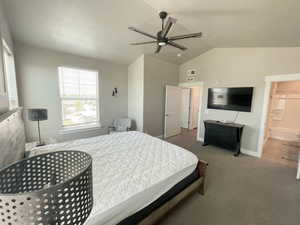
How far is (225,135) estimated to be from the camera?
3814 mm

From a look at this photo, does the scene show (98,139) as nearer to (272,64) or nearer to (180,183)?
(180,183)

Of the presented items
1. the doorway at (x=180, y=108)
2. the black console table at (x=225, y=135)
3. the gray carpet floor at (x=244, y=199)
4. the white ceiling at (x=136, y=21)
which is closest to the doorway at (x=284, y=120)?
the black console table at (x=225, y=135)

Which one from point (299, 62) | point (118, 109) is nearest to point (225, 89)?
point (299, 62)

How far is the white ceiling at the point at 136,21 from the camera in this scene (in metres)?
2.10

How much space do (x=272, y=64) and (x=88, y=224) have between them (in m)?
4.50

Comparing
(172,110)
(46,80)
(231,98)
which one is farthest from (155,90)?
(46,80)

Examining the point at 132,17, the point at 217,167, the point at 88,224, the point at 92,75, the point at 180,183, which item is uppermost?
the point at 132,17

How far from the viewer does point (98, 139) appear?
2594 millimetres

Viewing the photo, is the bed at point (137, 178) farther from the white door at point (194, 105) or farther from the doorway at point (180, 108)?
the white door at point (194, 105)

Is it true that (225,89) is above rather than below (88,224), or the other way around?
above

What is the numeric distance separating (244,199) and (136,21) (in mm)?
3676

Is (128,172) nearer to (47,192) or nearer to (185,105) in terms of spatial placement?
(47,192)

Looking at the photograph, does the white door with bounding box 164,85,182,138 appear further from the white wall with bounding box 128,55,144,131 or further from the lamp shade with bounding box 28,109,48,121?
the lamp shade with bounding box 28,109,48,121

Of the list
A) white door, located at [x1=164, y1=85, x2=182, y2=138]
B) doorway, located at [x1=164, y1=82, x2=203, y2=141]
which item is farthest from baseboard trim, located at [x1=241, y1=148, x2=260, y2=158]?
white door, located at [x1=164, y1=85, x2=182, y2=138]
